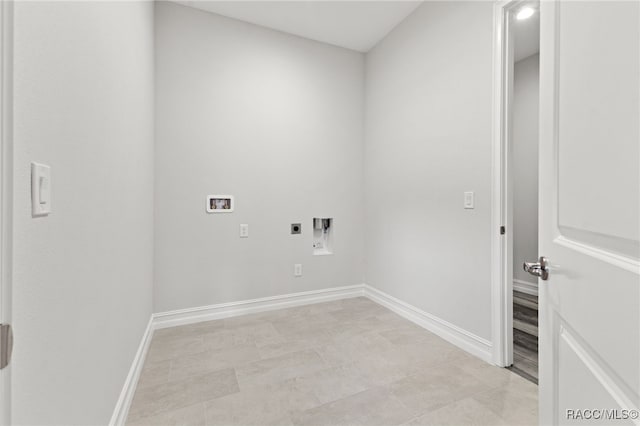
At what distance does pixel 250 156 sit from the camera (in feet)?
9.52

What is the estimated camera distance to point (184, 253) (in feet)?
8.71

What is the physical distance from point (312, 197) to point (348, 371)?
1.81 meters

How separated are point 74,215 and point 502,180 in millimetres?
2251

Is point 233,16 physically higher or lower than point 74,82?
higher

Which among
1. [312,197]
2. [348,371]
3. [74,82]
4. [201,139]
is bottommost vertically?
[348,371]

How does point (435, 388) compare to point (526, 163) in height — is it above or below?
below

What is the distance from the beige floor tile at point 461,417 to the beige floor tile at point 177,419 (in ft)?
3.48

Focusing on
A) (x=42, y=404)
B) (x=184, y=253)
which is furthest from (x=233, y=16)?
(x=42, y=404)

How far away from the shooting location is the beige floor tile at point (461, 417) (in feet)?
4.70

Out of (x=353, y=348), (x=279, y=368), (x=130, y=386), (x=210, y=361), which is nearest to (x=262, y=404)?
(x=279, y=368)

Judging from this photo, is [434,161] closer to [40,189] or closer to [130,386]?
[40,189]

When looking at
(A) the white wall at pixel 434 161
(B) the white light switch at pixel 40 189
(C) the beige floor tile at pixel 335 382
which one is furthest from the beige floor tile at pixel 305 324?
(B) the white light switch at pixel 40 189

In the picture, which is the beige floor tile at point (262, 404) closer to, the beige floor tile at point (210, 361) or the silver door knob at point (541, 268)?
the beige floor tile at point (210, 361)

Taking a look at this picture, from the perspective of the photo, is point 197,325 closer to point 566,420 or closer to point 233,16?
point 566,420
